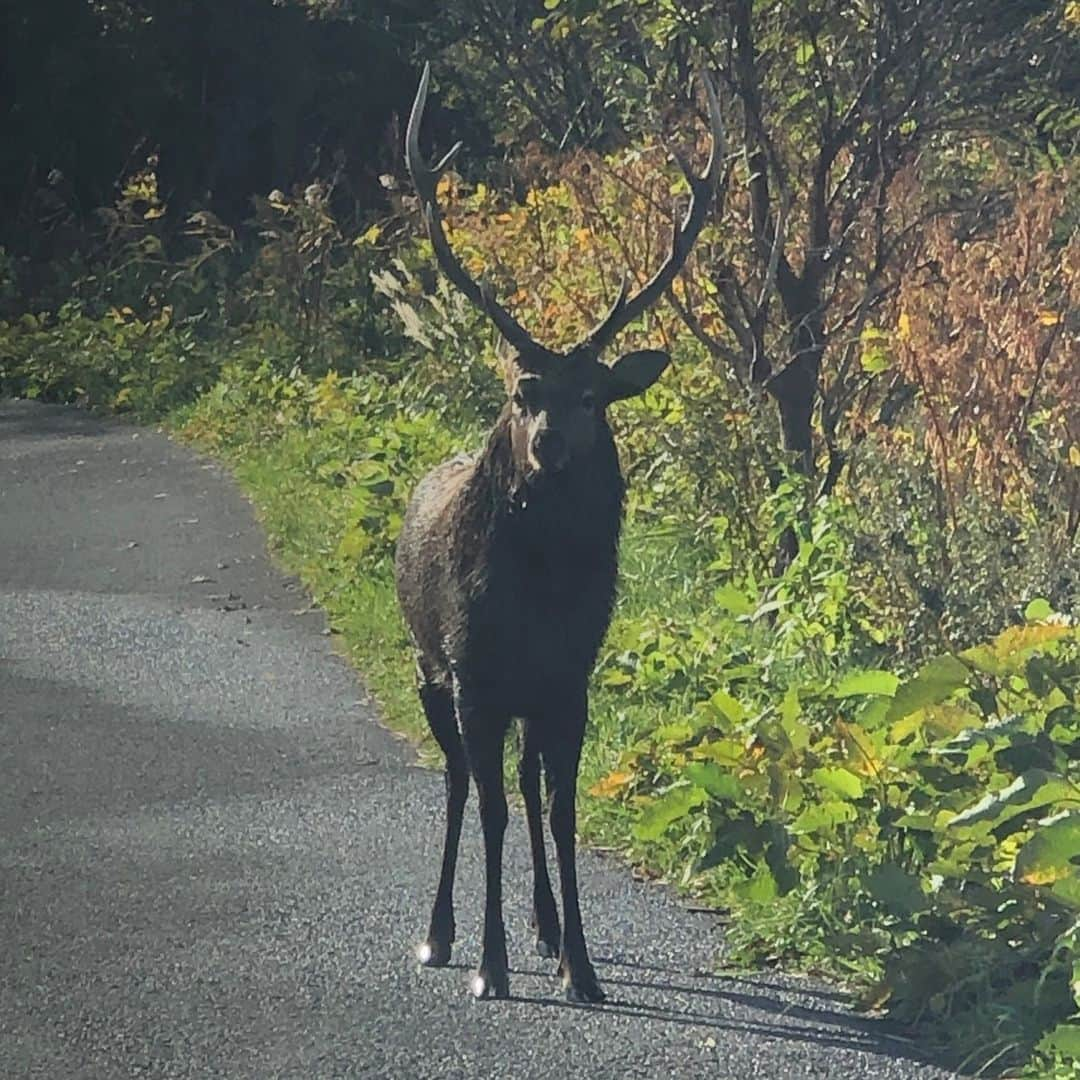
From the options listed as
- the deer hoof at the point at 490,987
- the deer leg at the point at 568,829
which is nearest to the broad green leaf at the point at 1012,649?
the deer leg at the point at 568,829

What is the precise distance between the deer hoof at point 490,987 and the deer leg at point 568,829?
153mm

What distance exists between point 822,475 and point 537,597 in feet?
13.9

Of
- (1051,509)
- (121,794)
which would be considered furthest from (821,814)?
(121,794)

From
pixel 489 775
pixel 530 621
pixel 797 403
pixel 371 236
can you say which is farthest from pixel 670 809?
pixel 371 236

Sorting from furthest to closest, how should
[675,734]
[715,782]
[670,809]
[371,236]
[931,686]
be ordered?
1. [371,236]
2. [675,734]
3. [670,809]
4. [715,782]
5. [931,686]

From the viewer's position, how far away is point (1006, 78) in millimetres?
10531

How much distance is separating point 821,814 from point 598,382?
1.35 m

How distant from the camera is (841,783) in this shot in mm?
6559

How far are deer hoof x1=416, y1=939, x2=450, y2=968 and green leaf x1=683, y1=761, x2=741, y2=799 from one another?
32.6 inches

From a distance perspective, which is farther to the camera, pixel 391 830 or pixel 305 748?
pixel 305 748

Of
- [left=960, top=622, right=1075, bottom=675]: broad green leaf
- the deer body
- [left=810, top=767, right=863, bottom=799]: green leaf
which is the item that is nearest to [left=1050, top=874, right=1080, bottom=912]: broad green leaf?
[left=960, top=622, right=1075, bottom=675]: broad green leaf

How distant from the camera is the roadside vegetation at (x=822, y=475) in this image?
611cm

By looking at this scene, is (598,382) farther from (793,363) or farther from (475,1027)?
(793,363)

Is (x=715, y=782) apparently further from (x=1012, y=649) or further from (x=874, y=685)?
(x=1012, y=649)
